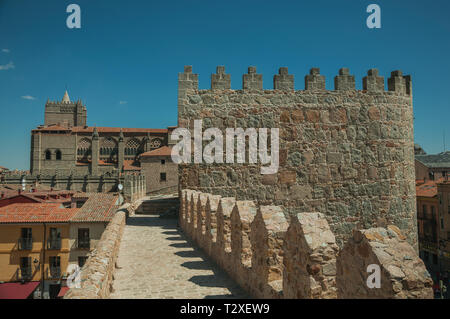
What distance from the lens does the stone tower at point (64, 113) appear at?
298 feet

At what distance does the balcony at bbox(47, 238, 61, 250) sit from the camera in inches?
872

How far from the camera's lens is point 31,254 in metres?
21.8

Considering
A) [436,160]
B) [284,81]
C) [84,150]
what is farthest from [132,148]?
[284,81]

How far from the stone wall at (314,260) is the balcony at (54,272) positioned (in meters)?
21.4

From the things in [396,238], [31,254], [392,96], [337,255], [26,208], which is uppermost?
[392,96]

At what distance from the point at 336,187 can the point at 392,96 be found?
3556 mm

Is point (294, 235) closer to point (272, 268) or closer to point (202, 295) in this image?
point (272, 268)

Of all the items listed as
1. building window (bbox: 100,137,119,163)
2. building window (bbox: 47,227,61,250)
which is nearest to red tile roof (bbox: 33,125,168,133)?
building window (bbox: 100,137,119,163)

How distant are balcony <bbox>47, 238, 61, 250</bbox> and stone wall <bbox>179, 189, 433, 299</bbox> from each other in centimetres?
2071

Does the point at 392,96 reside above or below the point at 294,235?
→ above

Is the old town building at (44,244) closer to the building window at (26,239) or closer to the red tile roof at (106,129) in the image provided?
the building window at (26,239)

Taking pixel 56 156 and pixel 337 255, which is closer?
pixel 337 255

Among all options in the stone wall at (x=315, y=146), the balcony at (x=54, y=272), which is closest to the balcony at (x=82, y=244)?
the balcony at (x=54, y=272)
